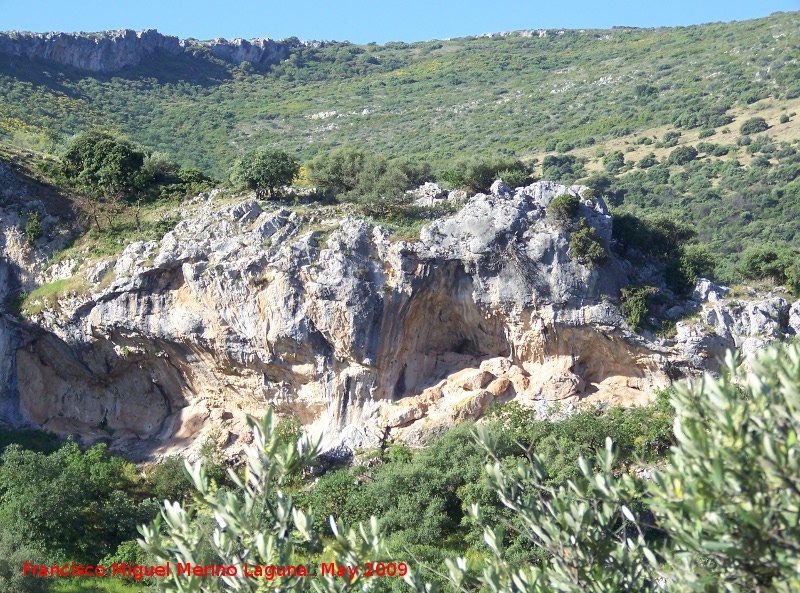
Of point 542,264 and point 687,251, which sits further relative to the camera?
point 687,251

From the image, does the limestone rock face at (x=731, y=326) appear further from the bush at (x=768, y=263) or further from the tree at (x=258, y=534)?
the tree at (x=258, y=534)

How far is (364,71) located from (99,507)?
73.6 meters

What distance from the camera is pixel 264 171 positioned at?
32.7 m

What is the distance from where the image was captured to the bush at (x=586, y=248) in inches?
1106

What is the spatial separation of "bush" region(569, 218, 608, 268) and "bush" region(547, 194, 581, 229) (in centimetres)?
60

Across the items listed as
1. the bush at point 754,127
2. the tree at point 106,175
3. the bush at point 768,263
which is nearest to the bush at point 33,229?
the tree at point 106,175

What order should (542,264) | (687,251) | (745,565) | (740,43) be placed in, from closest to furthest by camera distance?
1. (745,565)
2. (542,264)
3. (687,251)
4. (740,43)

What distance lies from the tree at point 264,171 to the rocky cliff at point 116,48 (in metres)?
44.1

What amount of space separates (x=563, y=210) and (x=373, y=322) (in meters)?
7.32

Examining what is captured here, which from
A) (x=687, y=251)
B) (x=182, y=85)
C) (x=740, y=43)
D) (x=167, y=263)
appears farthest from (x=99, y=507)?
(x=740, y=43)

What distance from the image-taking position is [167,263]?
2945 cm

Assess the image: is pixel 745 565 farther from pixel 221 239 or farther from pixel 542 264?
pixel 221 239

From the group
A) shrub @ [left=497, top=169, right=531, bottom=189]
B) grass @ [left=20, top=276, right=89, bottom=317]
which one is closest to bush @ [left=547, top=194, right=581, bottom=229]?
shrub @ [left=497, top=169, right=531, bottom=189]

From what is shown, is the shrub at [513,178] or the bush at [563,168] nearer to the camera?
the shrub at [513,178]
